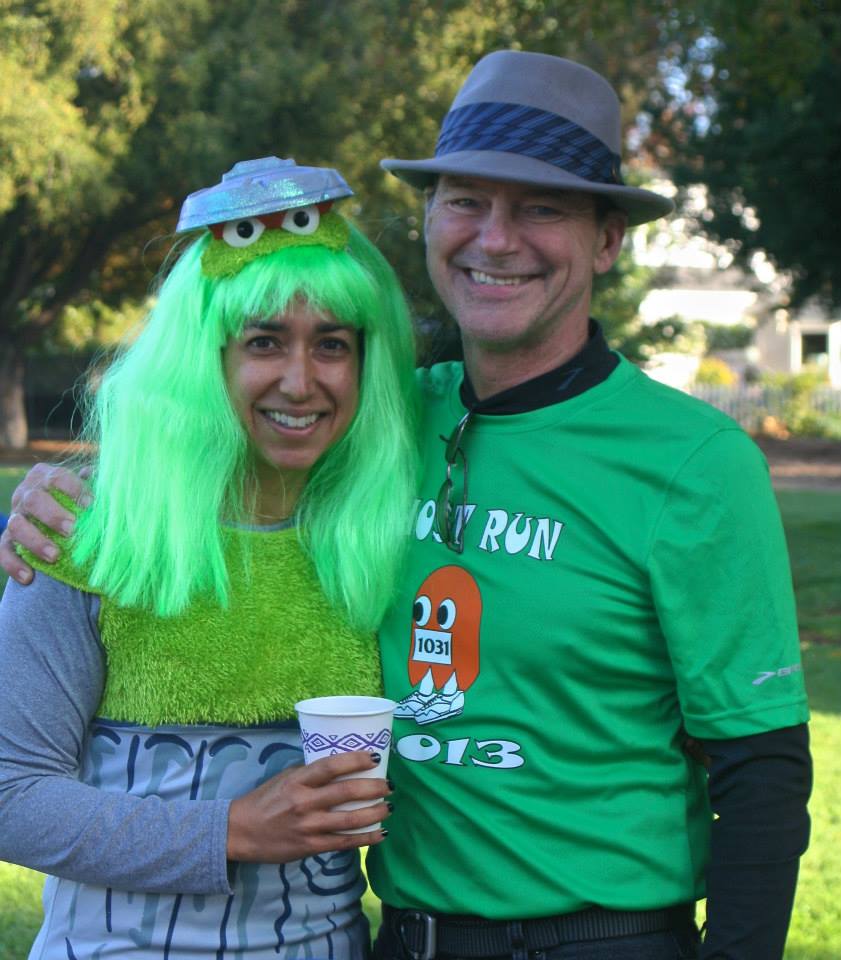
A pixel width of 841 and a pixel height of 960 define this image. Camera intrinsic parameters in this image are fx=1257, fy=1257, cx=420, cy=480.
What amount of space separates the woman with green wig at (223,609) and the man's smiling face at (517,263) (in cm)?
17

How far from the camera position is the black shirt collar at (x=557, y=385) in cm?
236

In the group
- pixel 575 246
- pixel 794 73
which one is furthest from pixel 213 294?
pixel 794 73

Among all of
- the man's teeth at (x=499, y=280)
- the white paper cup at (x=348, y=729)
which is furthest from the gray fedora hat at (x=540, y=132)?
the white paper cup at (x=348, y=729)

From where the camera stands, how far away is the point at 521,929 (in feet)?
7.00

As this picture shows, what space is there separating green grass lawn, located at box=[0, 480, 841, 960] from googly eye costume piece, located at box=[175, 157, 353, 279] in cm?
94

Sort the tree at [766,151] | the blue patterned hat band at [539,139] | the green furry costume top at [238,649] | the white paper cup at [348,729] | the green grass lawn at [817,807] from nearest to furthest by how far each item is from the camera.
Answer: the white paper cup at [348,729], the green furry costume top at [238,649], the blue patterned hat band at [539,139], the green grass lawn at [817,807], the tree at [766,151]

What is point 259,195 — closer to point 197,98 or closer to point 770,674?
point 770,674

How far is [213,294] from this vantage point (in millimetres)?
2324

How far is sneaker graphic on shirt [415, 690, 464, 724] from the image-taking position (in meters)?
2.21

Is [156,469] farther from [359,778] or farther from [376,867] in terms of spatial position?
[376,867]

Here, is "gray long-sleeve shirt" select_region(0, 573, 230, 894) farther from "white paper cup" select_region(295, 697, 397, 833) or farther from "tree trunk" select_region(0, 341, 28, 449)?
"tree trunk" select_region(0, 341, 28, 449)

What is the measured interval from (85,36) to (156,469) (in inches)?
803

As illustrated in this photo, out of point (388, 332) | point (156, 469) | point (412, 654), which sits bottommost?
point (412, 654)

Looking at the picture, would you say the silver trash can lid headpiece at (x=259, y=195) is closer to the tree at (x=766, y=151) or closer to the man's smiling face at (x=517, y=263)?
the man's smiling face at (x=517, y=263)
